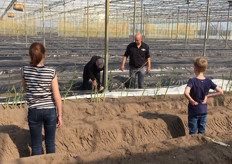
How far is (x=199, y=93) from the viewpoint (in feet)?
10.0

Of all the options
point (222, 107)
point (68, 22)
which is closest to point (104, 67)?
point (222, 107)

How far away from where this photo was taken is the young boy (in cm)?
298

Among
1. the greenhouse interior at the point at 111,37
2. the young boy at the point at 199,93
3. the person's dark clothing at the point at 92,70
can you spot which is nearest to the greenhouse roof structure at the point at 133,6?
the greenhouse interior at the point at 111,37

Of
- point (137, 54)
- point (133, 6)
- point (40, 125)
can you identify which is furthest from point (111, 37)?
point (40, 125)

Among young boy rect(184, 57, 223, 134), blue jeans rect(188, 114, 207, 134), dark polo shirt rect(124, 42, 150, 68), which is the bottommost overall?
blue jeans rect(188, 114, 207, 134)

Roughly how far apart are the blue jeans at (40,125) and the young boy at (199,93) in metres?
1.53

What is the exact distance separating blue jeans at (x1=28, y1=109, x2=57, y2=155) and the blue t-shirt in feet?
5.28

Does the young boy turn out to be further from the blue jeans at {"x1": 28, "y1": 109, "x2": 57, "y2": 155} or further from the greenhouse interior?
the blue jeans at {"x1": 28, "y1": 109, "x2": 57, "y2": 155}

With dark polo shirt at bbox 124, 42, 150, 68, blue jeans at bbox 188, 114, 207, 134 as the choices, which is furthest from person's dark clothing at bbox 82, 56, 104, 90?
blue jeans at bbox 188, 114, 207, 134

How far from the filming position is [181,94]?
4.88m

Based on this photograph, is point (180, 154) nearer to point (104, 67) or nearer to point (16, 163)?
point (16, 163)

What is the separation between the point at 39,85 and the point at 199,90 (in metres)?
1.85

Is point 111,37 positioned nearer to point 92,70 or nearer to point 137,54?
point 137,54

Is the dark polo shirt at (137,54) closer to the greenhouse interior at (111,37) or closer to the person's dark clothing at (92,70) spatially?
the greenhouse interior at (111,37)
